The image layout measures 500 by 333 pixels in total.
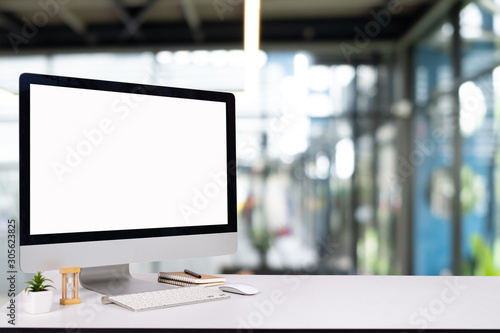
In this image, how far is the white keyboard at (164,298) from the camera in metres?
1.23

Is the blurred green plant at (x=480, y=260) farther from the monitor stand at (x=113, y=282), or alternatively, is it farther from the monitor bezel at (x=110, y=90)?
the monitor stand at (x=113, y=282)

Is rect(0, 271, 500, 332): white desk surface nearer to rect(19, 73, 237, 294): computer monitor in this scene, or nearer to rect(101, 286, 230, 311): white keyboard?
rect(101, 286, 230, 311): white keyboard

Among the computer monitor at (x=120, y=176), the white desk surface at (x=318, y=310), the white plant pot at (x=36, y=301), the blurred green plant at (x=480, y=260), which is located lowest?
the blurred green plant at (x=480, y=260)

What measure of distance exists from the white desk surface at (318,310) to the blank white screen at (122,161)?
0.24 meters

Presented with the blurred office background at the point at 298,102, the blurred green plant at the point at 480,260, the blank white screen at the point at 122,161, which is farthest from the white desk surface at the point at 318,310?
the blurred office background at the point at 298,102

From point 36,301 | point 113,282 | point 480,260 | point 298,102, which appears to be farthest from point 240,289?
point 298,102

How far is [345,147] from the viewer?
6.26 m

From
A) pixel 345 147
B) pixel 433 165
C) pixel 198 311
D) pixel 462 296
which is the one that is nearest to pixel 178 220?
pixel 198 311

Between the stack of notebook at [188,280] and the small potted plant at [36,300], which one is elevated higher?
the small potted plant at [36,300]

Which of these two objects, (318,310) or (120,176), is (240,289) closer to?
(318,310)

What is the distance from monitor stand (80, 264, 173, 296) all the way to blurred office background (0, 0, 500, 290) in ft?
14.0

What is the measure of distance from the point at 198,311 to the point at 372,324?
1.31ft

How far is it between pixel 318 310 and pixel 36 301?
657mm

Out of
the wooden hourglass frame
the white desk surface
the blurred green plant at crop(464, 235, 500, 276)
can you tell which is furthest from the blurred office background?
the wooden hourglass frame
